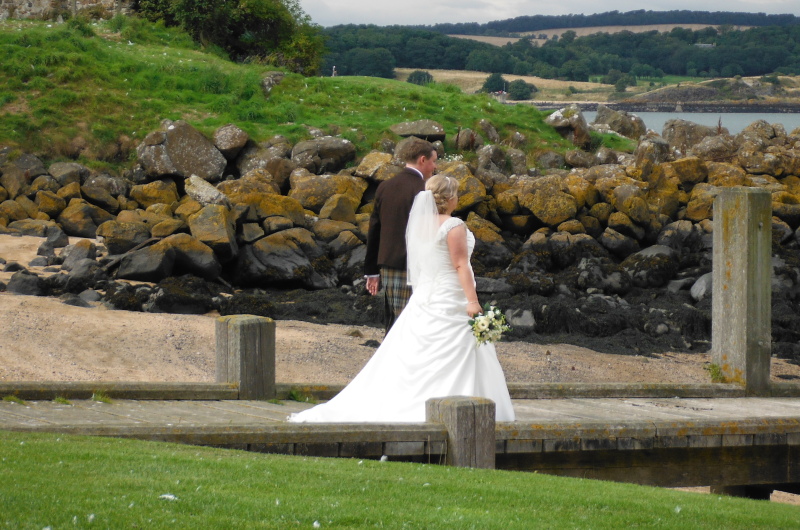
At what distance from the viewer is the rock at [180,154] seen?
2719 cm

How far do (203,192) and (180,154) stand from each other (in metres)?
3.73

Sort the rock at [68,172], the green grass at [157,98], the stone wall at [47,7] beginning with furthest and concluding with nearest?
1. the stone wall at [47,7]
2. the green grass at [157,98]
3. the rock at [68,172]

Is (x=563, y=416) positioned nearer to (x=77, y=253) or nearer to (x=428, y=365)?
(x=428, y=365)

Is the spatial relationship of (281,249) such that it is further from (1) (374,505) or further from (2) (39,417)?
(1) (374,505)

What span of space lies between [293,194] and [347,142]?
4.39m

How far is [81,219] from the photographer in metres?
24.3

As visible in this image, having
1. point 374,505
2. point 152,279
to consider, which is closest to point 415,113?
point 152,279

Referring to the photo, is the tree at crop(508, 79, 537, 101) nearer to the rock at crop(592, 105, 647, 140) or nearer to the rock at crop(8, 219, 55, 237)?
the rock at crop(592, 105, 647, 140)

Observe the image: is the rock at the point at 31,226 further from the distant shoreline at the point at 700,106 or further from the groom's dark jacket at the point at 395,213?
the distant shoreline at the point at 700,106

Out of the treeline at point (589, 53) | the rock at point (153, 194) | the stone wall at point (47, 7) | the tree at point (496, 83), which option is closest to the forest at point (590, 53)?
the treeline at point (589, 53)

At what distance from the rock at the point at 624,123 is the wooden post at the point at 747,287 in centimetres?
2926

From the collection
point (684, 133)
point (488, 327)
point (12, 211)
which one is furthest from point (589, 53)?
point (488, 327)

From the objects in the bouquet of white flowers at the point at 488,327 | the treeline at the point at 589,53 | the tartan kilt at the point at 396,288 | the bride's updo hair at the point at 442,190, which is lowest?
the bouquet of white flowers at the point at 488,327

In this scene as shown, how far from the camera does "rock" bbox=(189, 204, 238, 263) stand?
21.7m
